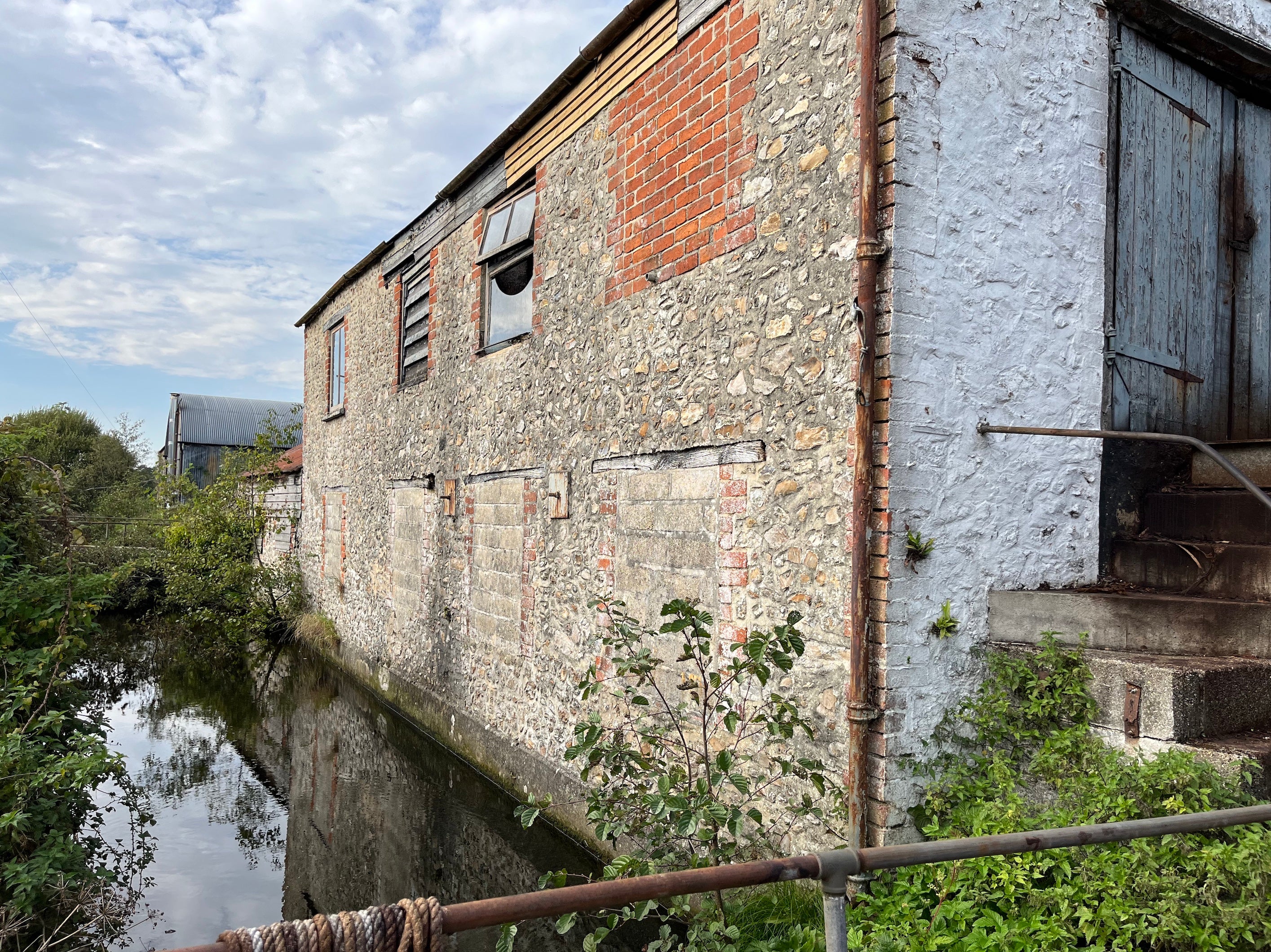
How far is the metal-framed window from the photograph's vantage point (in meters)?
7.39

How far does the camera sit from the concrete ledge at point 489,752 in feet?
19.8

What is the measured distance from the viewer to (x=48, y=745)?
15.1 feet

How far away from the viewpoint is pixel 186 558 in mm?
14016

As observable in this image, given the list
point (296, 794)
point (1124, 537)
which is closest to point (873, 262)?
point (1124, 537)

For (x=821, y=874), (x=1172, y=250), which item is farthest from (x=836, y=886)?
(x=1172, y=250)

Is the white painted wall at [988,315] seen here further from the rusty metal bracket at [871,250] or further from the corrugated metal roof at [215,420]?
the corrugated metal roof at [215,420]

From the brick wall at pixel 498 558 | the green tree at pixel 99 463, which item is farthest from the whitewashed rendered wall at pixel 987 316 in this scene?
the green tree at pixel 99 463

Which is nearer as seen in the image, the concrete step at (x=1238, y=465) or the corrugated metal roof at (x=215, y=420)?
the concrete step at (x=1238, y=465)

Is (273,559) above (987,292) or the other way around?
the other way around

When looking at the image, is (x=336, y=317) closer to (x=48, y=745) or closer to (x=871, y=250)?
(x=48, y=745)

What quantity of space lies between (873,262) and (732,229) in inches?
46.7

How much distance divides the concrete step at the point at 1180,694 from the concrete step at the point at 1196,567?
0.53 m

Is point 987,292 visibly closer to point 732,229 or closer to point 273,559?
point 732,229

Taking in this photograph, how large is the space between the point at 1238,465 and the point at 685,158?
3475mm
